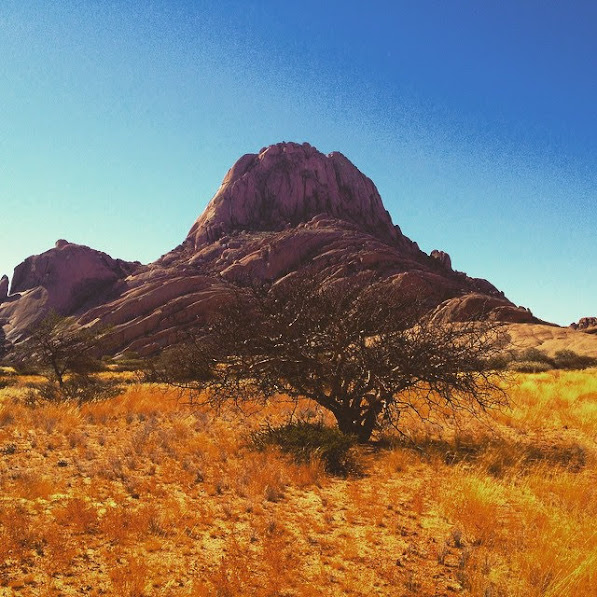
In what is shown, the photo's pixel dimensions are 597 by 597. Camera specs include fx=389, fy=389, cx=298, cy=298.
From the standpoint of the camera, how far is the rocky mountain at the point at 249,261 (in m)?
Answer: 68.1

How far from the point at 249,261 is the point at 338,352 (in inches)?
2913

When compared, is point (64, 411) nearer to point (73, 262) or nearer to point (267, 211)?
point (73, 262)

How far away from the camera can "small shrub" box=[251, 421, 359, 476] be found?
24.9ft

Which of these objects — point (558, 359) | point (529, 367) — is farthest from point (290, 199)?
point (529, 367)

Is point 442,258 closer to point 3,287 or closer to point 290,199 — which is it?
point 290,199

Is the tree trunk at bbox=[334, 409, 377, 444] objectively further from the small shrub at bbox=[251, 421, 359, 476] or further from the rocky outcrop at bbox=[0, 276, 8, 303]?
the rocky outcrop at bbox=[0, 276, 8, 303]

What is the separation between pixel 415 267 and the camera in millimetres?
79188

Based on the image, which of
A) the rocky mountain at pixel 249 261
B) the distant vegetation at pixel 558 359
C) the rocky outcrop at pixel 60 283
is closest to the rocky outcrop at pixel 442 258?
the rocky mountain at pixel 249 261

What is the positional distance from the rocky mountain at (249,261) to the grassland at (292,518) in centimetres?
4217

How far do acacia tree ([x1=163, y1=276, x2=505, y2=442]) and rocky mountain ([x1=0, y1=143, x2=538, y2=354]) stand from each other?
39.6m

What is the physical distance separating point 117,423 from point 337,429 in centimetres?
676

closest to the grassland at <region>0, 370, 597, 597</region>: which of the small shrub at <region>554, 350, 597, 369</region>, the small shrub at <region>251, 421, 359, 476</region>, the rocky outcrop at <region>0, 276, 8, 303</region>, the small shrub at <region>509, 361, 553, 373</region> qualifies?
the small shrub at <region>251, 421, 359, 476</region>

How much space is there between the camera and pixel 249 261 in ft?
268

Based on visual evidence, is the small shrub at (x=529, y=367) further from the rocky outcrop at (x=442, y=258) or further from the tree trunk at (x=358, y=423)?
the rocky outcrop at (x=442, y=258)
